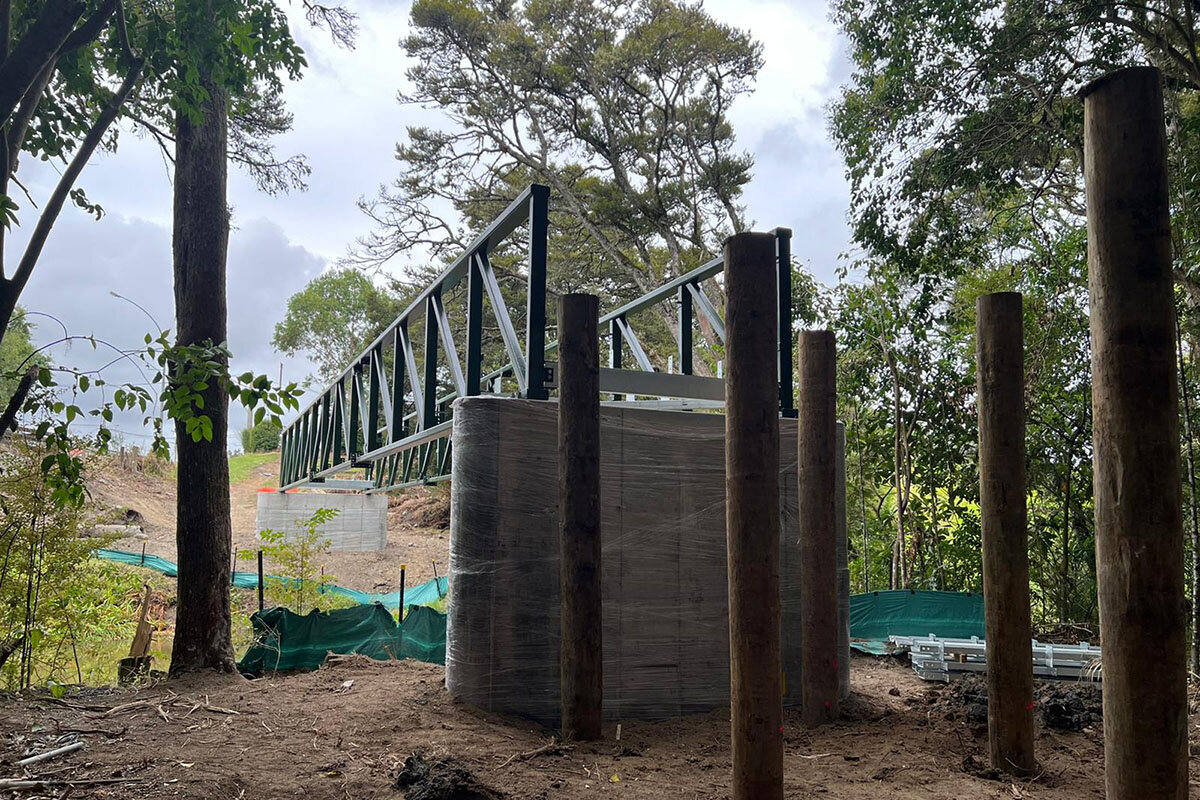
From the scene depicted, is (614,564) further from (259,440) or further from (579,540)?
(259,440)

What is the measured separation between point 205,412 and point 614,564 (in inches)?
182

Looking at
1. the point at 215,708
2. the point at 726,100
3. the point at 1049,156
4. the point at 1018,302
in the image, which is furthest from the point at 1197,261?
the point at 726,100

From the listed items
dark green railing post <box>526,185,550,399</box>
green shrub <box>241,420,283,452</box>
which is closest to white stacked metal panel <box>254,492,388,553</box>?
dark green railing post <box>526,185,550,399</box>

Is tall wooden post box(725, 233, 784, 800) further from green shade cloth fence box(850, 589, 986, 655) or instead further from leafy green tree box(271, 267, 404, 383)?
leafy green tree box(271, 267, 404, 383)

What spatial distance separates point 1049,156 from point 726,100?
11.3 meters

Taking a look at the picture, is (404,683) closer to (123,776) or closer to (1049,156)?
(123,776)

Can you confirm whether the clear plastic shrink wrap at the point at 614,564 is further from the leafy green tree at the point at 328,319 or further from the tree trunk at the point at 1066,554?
the leafy green tree at the point at 328,319

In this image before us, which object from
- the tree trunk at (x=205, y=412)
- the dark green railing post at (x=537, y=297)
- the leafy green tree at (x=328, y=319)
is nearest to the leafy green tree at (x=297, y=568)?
the tree trunk at (x=205, y=412)

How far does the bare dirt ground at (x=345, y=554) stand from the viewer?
81.3ft

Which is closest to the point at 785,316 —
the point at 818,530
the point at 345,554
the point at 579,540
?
the point at 818,530

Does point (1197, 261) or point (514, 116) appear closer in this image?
point (1197, 261)

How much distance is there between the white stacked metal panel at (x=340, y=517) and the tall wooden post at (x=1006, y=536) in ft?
79.1

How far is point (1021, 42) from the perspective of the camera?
9867mm

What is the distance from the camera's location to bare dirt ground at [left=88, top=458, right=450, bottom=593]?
81.3ft
